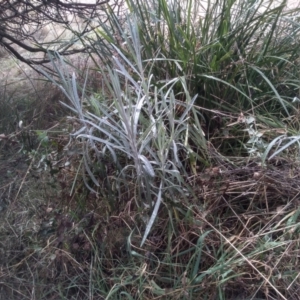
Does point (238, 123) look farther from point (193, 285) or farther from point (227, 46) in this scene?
point (193, 285)

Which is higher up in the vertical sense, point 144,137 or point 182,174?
point 144,137

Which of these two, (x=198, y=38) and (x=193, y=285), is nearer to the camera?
(x=193, y=285)

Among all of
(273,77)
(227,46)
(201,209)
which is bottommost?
(201,209)

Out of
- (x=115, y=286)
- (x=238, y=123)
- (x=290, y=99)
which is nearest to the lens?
(x=115, y=286)

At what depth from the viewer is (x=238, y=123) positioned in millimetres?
3670

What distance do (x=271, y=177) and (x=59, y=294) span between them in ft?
3.86

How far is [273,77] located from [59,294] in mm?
1659

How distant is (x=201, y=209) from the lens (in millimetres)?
3381

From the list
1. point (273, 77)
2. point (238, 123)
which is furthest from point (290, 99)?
point (238, 123)

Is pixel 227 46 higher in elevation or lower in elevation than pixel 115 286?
higher

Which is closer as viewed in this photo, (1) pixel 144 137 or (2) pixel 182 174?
(1) pixel 144 137

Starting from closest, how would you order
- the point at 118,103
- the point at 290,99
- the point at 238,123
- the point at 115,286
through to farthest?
the point at 118,103 → the point at 115,286 → the point at 238,123 → the point at 290,99

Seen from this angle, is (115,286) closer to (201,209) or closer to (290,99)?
(201,209)

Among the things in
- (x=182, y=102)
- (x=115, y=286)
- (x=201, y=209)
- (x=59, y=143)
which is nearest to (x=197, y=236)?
(x=201, y=209)
